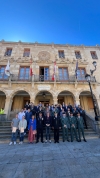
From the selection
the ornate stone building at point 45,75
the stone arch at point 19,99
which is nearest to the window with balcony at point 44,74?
the ornate stone building at point 45,75

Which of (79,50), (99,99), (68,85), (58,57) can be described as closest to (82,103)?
(99,99)

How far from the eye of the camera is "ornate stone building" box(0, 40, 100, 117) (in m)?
11.0

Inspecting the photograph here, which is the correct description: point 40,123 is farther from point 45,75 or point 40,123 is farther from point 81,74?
point 81,74

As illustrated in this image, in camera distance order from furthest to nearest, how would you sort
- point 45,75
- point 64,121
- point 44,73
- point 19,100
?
1. point 44,73
2. point 45,75
3. point 19,100
4. point 64,121

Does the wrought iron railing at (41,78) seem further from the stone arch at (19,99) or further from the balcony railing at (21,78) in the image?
the stone arch at (19,99)

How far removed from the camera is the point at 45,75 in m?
12.4

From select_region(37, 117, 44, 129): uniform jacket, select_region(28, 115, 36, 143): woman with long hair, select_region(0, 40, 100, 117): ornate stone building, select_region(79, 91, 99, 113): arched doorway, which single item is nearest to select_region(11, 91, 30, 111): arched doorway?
select_region(0, 40, 100, 117): ornate stone building

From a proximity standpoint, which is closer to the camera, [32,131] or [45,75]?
[32,131]

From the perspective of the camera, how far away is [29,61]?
42.9 ft

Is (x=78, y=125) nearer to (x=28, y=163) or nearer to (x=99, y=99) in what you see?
(x=28, y=163)

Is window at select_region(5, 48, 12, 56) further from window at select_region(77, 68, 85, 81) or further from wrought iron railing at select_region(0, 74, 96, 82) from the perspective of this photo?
window at select_region(77, 68, 85, 81)

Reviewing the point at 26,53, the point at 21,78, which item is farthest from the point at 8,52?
the point at 21,78

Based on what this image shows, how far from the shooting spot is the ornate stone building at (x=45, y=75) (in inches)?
433

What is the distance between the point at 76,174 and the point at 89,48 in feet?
57.3
